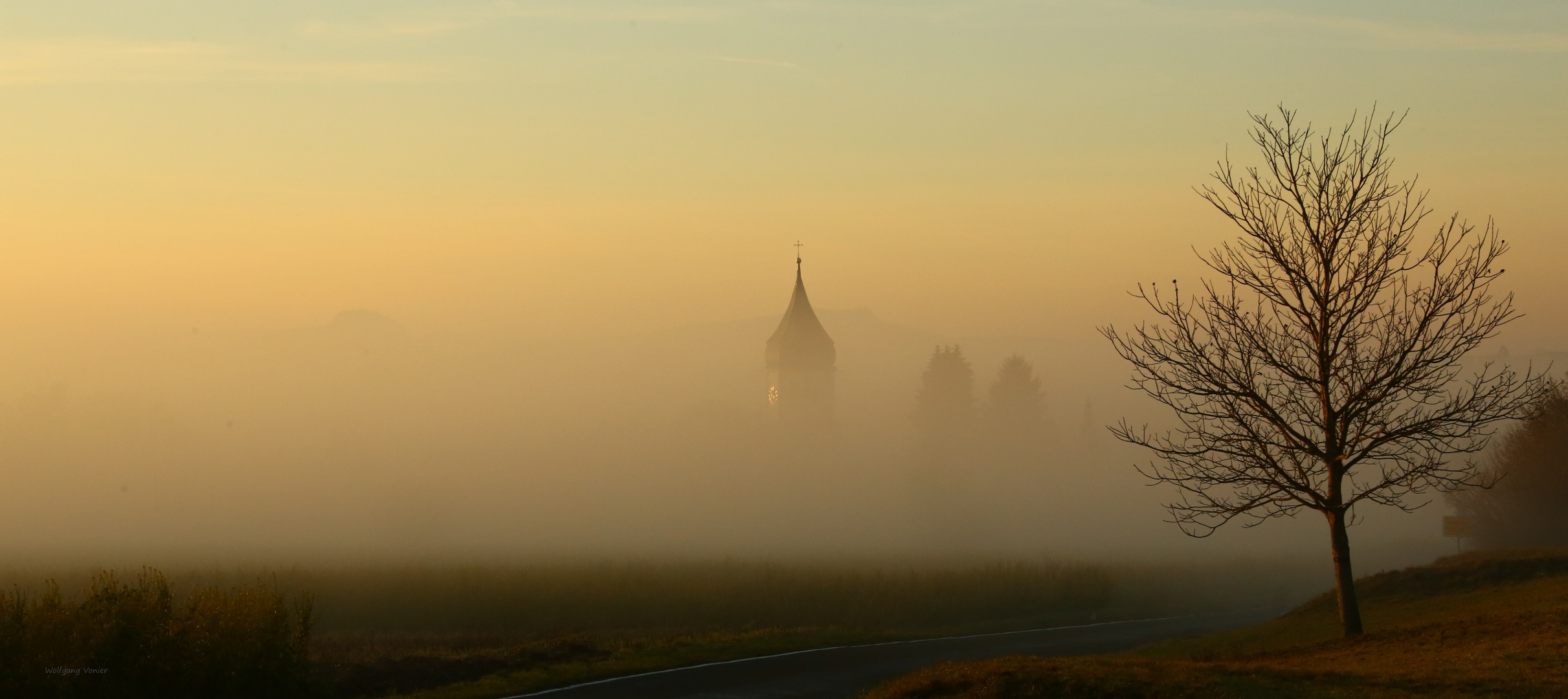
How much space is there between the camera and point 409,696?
20.5m

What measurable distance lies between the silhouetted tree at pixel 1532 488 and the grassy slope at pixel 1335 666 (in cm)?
2590

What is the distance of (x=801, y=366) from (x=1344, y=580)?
3349 inches

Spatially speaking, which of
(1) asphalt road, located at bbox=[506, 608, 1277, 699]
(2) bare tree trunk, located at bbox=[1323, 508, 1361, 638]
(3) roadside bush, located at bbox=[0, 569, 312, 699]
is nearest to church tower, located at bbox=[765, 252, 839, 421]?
(1) asphalt road, located at bbox=[506, 608, 1277, 699]

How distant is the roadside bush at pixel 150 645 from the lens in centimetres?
1653

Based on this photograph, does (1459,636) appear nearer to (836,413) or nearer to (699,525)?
(699,525)

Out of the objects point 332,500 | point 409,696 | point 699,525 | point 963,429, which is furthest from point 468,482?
point 409,696

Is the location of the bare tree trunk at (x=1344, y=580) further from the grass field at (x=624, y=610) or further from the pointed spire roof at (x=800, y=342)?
the pointed spire roof at (x=800, y=342)

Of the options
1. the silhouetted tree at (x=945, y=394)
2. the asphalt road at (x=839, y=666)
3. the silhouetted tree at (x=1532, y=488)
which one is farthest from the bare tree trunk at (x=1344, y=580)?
the silhouetted tree at (x=945, y=394)

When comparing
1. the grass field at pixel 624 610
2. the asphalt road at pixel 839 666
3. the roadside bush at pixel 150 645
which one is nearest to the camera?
the roadside bush at pixel 150 645

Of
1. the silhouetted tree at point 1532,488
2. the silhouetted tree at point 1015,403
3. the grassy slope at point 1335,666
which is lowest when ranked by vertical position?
the grassy slope at point 1335,666

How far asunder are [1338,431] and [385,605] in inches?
943

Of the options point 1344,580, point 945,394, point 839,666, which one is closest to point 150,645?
point 839,666

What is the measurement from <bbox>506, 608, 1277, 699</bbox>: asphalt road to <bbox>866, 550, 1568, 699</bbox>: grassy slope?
2.90 meters

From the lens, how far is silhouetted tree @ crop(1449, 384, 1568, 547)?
50062mm
